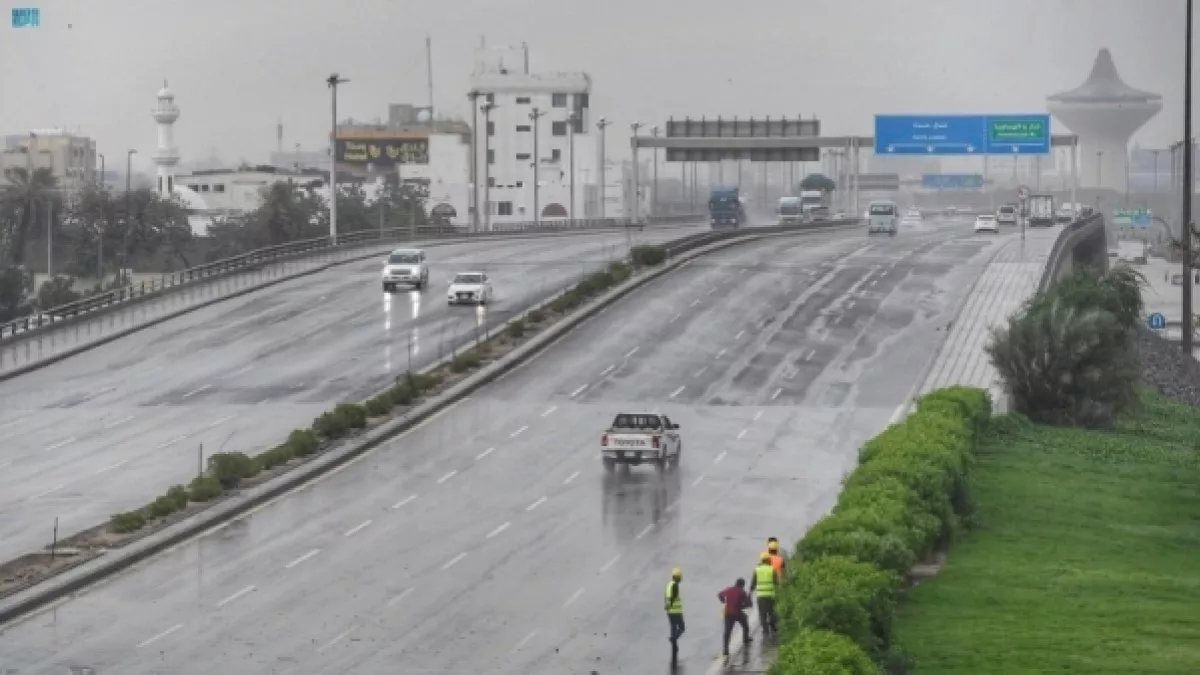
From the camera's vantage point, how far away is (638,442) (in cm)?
5600

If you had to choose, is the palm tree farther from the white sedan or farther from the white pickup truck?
the white pickup truck

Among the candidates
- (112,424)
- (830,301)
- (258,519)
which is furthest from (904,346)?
(258,519)

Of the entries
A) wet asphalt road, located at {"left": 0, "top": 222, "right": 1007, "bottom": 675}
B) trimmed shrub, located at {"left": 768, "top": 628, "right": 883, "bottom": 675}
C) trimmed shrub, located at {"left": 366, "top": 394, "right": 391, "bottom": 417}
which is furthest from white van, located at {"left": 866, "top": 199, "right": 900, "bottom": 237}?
trimmed shrub, located at {"left": 768, "top": 628, "right": 883, "bottom": 675}

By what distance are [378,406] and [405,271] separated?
123 feet

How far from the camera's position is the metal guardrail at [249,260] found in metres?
89.5

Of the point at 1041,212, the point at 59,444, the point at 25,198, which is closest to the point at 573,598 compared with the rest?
the point at 59,444

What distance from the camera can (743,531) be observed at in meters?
47.2

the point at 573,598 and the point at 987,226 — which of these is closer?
the point at 573,598

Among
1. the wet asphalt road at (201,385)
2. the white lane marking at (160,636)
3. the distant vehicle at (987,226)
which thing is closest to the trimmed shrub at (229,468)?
the wet asphalt road at (201,385)

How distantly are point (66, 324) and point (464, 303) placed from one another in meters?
16.3

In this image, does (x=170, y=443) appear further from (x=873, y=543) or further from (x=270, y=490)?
(x=873, y=543)

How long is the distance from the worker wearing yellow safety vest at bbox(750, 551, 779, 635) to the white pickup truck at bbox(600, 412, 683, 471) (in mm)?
18973

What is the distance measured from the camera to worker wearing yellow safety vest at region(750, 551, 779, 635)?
1439 inches

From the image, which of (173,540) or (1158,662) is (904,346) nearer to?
(173,540)
